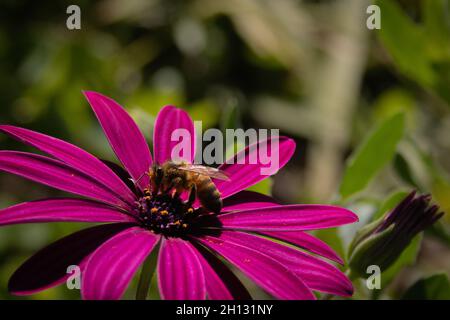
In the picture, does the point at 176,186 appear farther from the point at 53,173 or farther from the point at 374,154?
the point at 374,154

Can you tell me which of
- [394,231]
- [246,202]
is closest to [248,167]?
[246,202]

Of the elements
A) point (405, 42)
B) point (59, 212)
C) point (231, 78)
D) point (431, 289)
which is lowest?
point (431, 289)

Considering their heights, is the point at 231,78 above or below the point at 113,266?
above

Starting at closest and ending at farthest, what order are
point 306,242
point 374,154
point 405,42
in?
point 306,242 → point 374,154 → point 405,42

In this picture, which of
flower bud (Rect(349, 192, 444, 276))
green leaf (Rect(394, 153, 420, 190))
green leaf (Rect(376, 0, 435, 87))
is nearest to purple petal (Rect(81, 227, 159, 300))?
flower bud (Rect(349, 192, 444, 276))

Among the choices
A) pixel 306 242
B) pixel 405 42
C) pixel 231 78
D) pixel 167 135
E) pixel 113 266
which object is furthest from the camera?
pixel 231 78

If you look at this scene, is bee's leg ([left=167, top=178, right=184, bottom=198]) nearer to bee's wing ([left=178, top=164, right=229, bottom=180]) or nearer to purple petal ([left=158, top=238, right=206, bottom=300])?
bee's wing ([left=178, top=164, right=229, bottom=180])

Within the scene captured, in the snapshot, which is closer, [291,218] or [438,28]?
[291,218]
